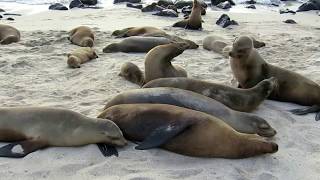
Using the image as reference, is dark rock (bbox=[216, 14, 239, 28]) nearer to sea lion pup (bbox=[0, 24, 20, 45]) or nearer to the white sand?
the white sand

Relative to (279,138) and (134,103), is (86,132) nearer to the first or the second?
(134,103)

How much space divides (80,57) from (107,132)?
3.29 meters

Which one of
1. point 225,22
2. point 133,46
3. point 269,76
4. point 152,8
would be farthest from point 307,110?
point 152,8

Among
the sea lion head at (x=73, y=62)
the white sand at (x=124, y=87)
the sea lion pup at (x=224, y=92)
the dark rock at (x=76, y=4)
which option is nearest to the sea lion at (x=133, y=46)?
the white sand at (x=124, y=87)

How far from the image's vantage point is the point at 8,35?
28.6ft

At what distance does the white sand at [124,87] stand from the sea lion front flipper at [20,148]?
6 cm

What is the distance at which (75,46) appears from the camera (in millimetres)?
8430

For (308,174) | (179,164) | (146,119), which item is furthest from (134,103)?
(308,174)

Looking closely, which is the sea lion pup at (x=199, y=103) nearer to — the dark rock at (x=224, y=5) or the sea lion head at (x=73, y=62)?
the sea lion head at (x=73, y=62)

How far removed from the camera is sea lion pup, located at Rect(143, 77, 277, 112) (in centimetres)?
491

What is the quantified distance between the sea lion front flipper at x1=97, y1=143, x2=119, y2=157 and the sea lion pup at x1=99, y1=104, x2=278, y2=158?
7.4 inches

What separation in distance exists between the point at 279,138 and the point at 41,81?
9.91 ft

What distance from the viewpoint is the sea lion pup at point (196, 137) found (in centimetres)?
387

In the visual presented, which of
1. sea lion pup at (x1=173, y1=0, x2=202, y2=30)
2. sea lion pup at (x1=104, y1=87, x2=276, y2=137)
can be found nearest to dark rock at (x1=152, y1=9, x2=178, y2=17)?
sea lion pup at (x1=173, y1=0, x2=202, y2=30)
